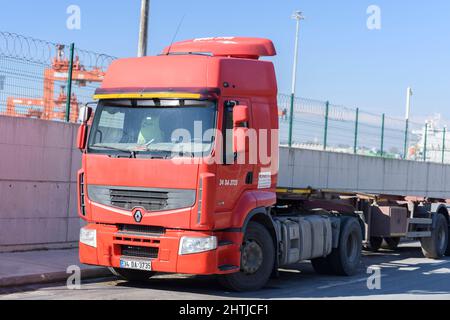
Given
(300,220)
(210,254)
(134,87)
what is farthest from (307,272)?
(134,87)

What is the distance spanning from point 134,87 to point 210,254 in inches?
105

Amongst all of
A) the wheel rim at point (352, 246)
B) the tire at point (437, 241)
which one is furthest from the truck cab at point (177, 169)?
the tire at point (437, 241)

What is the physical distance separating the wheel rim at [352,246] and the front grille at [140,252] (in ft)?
16.0

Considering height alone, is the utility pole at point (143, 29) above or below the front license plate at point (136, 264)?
above

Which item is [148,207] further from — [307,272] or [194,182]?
[307,272]

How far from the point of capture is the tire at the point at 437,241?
1680 centimetres

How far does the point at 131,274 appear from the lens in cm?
1138

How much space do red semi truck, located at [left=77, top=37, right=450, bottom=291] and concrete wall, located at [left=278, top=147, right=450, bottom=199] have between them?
7629 mm

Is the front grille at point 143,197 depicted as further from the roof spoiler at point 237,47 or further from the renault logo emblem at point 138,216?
the roof spoiler at point 237,47

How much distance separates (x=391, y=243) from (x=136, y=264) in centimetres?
982

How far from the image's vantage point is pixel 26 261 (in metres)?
12.0

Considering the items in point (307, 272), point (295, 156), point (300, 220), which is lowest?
point (307, 272)

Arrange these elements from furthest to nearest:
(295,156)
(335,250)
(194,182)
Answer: (295,156) < (335,250) < (194,182)

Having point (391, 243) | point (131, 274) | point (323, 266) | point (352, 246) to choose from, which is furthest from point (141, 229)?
point (391, 243)
